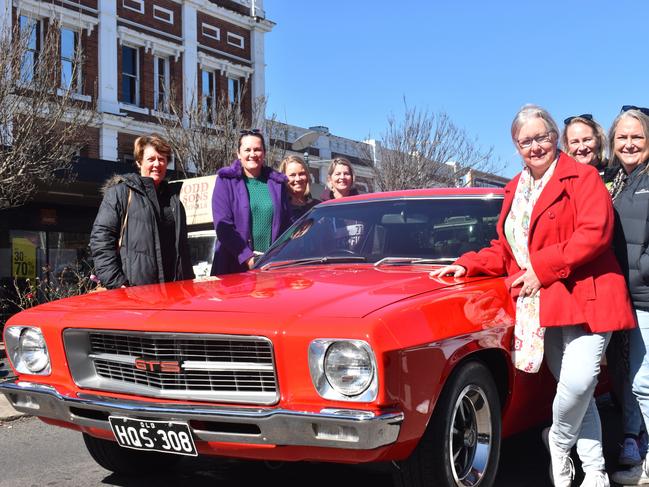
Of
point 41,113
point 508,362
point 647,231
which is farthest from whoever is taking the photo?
point 41,113

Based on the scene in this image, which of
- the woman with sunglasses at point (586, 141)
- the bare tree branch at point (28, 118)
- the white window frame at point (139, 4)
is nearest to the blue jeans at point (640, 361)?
the woman with sunglasses at point (586, 141)

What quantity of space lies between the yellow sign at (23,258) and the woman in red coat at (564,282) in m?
16.1

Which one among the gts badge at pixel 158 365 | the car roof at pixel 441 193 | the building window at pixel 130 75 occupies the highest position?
the building window at pixel 130 75

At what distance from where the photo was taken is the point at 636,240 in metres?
3.78

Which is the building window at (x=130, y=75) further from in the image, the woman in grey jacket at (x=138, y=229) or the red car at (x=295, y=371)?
the red car at (x=295, y=371)

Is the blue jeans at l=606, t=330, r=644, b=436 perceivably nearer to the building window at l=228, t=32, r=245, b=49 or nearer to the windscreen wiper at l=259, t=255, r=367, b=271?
the windscreen wiper at l=259, t=255, r=367, b=271

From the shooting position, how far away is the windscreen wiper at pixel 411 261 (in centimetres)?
400

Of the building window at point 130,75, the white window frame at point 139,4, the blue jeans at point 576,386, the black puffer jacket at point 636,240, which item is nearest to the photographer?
the blue jeans at point 576,386

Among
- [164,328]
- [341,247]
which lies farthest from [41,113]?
[164,328]

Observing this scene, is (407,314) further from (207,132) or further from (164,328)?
(207,132)

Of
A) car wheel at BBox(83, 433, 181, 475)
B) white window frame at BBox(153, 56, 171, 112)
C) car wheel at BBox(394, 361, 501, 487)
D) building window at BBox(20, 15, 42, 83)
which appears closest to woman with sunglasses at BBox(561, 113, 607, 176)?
car wheel at BBox(394, 361, 501, 487)

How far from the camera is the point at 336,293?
3.23 meters

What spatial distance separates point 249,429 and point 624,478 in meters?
2.13

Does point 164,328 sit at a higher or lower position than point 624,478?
higher
